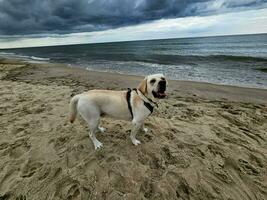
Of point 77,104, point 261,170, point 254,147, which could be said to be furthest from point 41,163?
point 254,147

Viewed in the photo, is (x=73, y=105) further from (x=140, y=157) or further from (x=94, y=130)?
(x=140, y=157)

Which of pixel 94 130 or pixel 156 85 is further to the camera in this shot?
pixel 94 130

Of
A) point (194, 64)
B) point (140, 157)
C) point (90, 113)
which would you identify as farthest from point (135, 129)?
point (194, 64)

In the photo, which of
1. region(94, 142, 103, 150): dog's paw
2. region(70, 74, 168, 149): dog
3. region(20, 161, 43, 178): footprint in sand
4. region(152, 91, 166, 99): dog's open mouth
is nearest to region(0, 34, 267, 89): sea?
region(152, 91, 166, 99): dog's open mouth

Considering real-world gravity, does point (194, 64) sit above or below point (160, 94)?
below

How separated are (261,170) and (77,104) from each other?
12.1ft

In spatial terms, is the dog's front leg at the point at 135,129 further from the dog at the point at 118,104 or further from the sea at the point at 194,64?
the sea at the point at 194,64

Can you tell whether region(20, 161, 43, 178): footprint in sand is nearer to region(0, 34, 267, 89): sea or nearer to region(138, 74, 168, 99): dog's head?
region(138, 74, 168, 99): dog's head

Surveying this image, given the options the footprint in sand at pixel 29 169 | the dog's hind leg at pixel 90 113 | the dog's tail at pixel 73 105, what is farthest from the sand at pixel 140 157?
the dog's tail at pixel 73 105

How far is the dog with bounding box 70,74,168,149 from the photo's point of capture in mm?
3484

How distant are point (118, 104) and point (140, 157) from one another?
1.16 metres

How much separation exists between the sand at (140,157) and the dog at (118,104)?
662 millimetres

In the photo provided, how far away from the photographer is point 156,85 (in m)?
3.32

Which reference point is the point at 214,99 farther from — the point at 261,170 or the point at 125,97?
the point at 125,97
